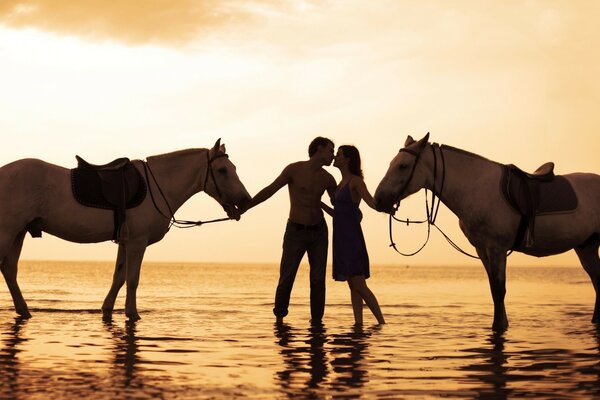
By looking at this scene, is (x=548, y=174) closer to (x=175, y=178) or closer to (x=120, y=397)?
(x=175, y=178)

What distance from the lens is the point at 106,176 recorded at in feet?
43.4

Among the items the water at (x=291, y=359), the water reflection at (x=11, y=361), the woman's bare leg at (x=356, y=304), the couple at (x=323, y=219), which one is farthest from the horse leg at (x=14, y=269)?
the woman's bare leg at (x=356, y=304)

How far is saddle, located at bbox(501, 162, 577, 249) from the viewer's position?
12195 mm

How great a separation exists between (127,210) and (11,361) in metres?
4.92

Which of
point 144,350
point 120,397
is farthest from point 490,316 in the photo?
point 120,397

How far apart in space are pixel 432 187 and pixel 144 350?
188 inches

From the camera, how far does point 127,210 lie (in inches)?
518

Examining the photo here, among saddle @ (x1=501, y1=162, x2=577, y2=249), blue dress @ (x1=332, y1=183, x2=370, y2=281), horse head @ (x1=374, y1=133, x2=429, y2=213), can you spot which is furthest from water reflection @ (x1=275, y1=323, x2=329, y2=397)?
saddle @ (x1=501, y1=162, x2=577, y2=249)

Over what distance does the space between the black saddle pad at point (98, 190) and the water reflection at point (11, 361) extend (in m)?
1.96

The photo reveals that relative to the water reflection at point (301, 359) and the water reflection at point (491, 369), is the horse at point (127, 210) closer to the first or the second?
the water reflection at point (301, 359)

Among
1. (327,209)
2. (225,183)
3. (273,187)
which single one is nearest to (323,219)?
(327,209)

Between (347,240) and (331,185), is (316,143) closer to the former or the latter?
(331,185)

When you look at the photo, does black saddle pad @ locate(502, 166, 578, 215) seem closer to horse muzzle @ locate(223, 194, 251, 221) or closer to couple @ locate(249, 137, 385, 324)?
couple @ locate(249, 137, 385, 324)

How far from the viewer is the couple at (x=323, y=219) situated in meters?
12.2
